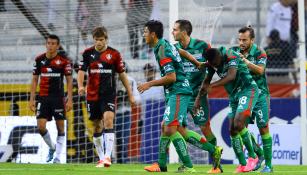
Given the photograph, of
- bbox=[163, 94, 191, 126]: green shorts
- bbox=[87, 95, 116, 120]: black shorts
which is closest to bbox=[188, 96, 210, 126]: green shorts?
bbox=[163, 94, 191, 126]: green shorts

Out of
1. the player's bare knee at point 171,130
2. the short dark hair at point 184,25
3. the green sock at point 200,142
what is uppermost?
the short dark hair at point 184,25

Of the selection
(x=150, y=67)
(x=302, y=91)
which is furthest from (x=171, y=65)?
A: (x=150, y=67)

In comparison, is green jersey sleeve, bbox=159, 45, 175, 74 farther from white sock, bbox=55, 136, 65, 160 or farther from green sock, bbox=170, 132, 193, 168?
white sock, bbox=55, 136, 65, 160

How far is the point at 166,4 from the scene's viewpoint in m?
18.8

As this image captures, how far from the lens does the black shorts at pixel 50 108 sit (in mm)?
16078

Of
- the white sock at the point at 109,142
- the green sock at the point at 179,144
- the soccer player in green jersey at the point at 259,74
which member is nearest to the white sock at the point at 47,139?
the white sock at the point at 109,142

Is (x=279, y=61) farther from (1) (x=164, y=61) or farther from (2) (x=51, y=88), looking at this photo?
(1) (x=164, y=61)

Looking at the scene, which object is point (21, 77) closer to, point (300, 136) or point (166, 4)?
point (166, 4)

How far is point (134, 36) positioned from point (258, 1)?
3.72 m

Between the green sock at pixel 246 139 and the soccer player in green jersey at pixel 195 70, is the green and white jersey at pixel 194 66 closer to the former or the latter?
the soccer player in green jersey at pixel 195 70

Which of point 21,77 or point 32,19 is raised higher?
point 32,19

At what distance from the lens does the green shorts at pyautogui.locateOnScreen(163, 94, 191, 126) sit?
11477 mm

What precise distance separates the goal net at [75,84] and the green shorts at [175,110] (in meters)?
5.59

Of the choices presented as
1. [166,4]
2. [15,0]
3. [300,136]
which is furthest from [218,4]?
[15,0]
